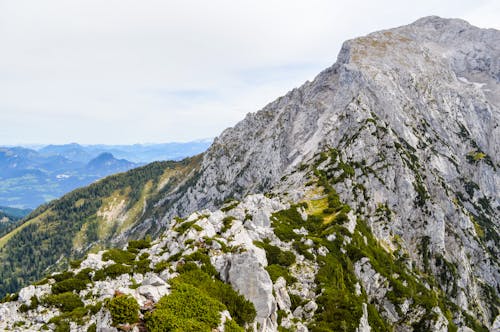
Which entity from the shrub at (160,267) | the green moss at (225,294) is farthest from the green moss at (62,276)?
the green moss at (225,294)

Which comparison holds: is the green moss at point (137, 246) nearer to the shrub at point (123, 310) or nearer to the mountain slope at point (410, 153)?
the shrub at point (123, 310)

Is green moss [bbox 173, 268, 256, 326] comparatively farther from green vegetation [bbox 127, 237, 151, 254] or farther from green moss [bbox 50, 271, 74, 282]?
green vegetation [bbox 127, 237, 151, 254]

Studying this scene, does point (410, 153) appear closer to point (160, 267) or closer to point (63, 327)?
point (160, 267)

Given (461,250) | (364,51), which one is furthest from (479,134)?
(461,250)

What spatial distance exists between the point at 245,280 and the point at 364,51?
175m

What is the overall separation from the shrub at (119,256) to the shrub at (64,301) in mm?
8739

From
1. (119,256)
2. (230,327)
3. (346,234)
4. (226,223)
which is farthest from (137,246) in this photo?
(346,234)

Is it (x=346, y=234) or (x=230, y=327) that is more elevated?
(x=230, y=327)

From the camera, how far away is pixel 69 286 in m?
31.7

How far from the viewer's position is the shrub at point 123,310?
20.9 m

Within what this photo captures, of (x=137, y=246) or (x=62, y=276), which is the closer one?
(x=62, y=276)

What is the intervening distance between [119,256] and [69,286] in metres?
8.08

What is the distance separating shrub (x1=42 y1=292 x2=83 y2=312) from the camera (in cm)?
2831

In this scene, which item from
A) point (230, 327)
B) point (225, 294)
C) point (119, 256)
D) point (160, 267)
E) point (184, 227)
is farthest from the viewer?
point (184, 227)
